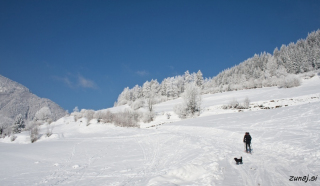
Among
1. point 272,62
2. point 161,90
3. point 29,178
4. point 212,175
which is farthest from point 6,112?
point 272,62

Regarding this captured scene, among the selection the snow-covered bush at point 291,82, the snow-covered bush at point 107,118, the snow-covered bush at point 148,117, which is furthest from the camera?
the snow-covered bush at point 291,82

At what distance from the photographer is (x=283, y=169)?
731cm

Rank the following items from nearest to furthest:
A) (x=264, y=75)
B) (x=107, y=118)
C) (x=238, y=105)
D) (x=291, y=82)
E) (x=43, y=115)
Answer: (x=238, y=105) → (x=107, y=118) → (x=291, y=82) → (x=43, y=115) → (x=264, y=75)

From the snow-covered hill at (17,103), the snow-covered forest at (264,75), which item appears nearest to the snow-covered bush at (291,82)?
the snow-covered forest at (264,75)

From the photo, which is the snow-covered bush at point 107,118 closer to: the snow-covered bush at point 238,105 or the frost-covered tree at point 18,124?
the snow-covered bush at point 238,105

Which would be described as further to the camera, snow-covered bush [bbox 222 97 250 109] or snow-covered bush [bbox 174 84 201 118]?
snow-covered bush [bbox 174 84 201 118]

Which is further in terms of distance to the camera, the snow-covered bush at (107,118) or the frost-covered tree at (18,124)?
the frost-covered tree at (18,124)

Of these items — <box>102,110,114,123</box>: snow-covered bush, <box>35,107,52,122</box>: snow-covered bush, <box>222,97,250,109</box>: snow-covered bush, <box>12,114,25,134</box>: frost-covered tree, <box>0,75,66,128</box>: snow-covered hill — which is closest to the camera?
<box>222,97,250,109</box>: snow-covered bush

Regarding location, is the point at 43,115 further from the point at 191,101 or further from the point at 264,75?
the point at 264,75

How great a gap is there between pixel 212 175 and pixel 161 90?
75.8 m

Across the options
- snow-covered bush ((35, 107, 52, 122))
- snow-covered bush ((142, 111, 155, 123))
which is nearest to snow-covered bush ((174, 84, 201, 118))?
snow-covered bush ((142, 111, 155, 123))

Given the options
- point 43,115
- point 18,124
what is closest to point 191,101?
point 18,124

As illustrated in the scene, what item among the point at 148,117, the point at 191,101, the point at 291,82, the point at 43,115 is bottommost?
the point at 148,117

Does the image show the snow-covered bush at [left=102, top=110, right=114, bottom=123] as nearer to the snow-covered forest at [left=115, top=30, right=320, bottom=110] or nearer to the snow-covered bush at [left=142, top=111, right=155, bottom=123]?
the snow-covered bush at [left=142, top=111, right=155, bottom=123]
